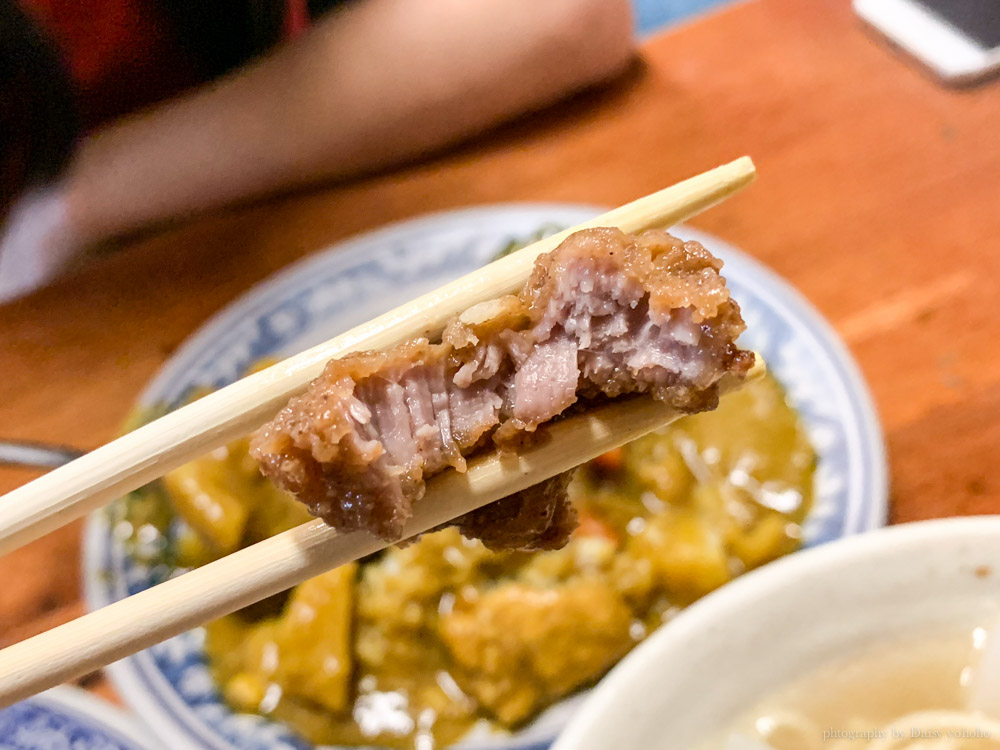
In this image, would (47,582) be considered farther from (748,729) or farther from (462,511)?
(748,729)

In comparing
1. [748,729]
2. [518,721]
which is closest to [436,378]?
[748,729]

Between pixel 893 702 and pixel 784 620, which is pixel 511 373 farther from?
pixel 893 702

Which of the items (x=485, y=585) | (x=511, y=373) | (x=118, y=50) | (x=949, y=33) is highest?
(x=118, y=50)

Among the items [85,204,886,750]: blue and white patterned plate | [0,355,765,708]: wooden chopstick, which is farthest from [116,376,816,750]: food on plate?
[0,355,765,708]: wooden chopstick

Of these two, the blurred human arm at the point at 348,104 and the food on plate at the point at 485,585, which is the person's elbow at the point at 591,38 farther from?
the food on plate at the point at 485,585

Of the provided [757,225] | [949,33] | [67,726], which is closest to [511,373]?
[67,726]

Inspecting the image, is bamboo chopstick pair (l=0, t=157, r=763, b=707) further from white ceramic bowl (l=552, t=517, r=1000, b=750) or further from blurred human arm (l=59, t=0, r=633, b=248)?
blurred human arm (l=59, t=0, r=633, b=248)

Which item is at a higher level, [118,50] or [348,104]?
[118,50]
